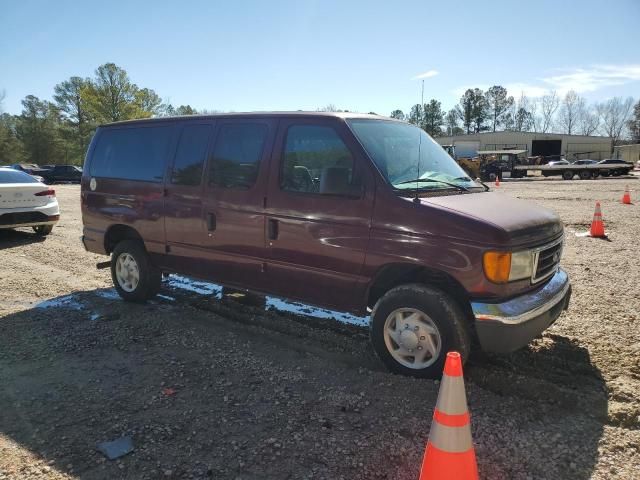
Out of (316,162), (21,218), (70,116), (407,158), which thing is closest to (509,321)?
(407,158)

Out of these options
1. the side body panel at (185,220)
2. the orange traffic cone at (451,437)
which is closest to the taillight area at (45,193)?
the side body panel at (185,220)

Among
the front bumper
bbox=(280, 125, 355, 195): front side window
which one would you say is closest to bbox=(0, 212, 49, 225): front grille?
bbox=(280, 125, 355, 195): front side window

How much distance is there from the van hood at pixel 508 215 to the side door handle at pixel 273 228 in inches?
54.7

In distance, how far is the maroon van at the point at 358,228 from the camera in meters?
3.56

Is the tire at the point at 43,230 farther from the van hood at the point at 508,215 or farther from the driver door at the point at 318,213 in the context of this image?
the van hood at the point at 508,215

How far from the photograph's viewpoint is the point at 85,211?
6391mm

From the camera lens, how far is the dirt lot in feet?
9.49

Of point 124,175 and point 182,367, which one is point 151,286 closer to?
point 124,175

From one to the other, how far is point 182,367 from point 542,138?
273ft

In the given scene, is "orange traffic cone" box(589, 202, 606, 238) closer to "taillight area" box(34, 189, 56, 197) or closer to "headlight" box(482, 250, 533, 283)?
"headlight" box(482, 250, 533, 283)

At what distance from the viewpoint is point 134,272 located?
593 centimetres

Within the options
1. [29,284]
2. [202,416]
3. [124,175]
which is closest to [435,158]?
[202,416]

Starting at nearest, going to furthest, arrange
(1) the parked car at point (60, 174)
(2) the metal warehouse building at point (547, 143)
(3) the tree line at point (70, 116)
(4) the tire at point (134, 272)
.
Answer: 1. (4) the tire at point (134, 272)
2. (1) the parked car at point (60, 174)
3. (3) the tree line at point (70, 116)
4. (2) the metal warehouse building at point (547, 143)

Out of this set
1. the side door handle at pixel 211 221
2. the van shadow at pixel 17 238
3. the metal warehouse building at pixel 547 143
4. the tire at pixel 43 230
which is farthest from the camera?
the metal warehouse building at pixel 547 143
